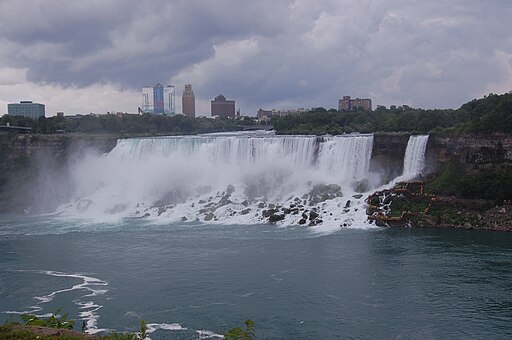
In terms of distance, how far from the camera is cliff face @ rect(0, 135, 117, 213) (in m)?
43.8

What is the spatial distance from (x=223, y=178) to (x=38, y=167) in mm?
16196

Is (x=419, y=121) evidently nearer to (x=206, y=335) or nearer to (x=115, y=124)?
(x=115, y=124)

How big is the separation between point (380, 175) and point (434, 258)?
14.5 metres

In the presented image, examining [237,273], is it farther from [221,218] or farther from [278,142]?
[278,142]

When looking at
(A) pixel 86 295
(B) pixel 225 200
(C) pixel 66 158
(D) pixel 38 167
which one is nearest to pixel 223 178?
(B) pixel 225 200

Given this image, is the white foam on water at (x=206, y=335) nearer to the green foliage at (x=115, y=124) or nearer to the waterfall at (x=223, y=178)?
the waterfall at (x=223, y=178)

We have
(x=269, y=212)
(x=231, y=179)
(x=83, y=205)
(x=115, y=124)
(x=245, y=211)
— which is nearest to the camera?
(x=269, y=212)

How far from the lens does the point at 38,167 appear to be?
4759cm

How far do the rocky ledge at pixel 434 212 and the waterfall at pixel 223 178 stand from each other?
5.09ft

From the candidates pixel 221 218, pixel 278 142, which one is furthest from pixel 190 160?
pixel 221 218

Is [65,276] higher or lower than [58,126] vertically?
lower

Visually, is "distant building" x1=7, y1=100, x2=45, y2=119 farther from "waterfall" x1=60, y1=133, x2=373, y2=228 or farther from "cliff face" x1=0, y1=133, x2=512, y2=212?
"waterfall" x1=60, y1=133, x2=373, y2=228

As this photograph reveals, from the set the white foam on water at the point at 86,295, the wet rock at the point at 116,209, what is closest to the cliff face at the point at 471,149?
the wet rock at the point at 116,209

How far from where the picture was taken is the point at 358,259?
944 inches
